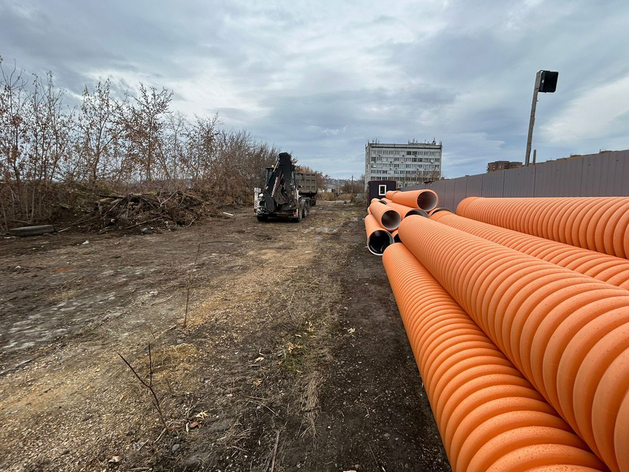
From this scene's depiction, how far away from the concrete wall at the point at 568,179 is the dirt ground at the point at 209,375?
3.79 metres

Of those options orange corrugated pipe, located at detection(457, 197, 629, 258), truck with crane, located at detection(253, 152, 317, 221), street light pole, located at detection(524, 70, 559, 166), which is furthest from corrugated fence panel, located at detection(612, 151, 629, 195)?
truck with crane, located at detection(253, 152, 317, 221)

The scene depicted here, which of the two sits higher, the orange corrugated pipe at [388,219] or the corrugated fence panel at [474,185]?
the corrugated fence panel at [474,185]

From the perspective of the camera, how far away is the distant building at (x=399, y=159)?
71.5 m

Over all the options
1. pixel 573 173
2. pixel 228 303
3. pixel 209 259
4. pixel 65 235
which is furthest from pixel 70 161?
pixel 573 173

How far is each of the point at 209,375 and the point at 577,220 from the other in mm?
3936

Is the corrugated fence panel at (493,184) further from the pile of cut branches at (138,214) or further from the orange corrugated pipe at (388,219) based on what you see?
the pile of cut branches at (138,214)

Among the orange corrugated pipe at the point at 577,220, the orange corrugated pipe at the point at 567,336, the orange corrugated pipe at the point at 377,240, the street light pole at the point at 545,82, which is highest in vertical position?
the street light pole at the point at 545,82

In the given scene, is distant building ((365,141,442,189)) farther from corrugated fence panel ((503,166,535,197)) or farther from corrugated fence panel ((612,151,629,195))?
corrugated fence panel ((612,151,629,195))

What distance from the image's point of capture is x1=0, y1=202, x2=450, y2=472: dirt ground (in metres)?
1.97

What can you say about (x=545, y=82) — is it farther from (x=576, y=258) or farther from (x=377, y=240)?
(x=576, y=258)

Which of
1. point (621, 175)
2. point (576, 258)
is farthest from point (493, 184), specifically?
point (576, 258)

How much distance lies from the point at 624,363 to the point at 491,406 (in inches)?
23.9

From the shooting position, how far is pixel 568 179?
5422mm

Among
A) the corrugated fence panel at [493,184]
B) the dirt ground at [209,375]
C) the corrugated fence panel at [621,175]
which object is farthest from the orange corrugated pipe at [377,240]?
the corrugated fence panel at [621,175]
